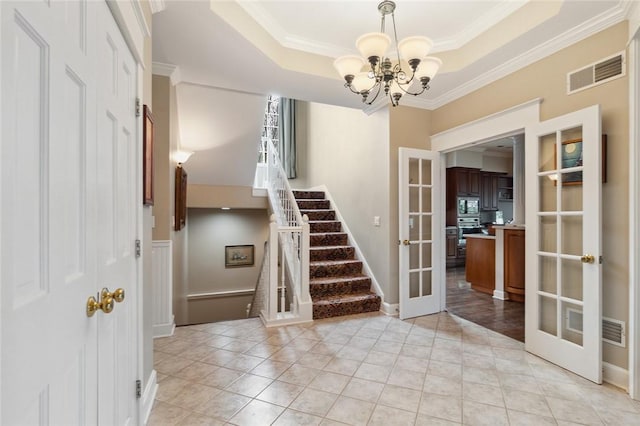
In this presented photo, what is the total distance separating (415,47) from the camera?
6.98ft

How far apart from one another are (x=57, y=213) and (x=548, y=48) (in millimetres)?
3610

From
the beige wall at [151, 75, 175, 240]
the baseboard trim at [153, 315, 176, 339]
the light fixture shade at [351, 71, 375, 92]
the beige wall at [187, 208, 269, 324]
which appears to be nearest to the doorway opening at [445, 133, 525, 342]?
the light fixture shade at [351, 71, 375, 92]

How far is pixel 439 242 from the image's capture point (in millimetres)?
4027

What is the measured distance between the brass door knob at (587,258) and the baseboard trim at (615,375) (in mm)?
786

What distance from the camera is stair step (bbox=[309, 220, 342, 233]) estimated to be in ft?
17.0

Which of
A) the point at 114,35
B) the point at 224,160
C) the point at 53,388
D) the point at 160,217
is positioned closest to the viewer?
the point at 53,388

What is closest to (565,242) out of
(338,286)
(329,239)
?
(338,286)

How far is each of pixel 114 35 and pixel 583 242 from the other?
3285 mm

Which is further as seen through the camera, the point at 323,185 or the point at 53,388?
the point at 323,185

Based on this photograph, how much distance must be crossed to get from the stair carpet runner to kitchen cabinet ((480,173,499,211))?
479 centimetres

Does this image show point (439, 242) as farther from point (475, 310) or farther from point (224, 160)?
point (224, 160)

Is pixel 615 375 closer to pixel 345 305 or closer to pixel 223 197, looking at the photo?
pixel 345 305

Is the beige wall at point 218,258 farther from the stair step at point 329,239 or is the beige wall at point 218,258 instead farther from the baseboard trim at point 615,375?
the baseboard trim at point 615,375

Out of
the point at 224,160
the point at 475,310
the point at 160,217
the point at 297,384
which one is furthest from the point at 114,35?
the point at 475,310
